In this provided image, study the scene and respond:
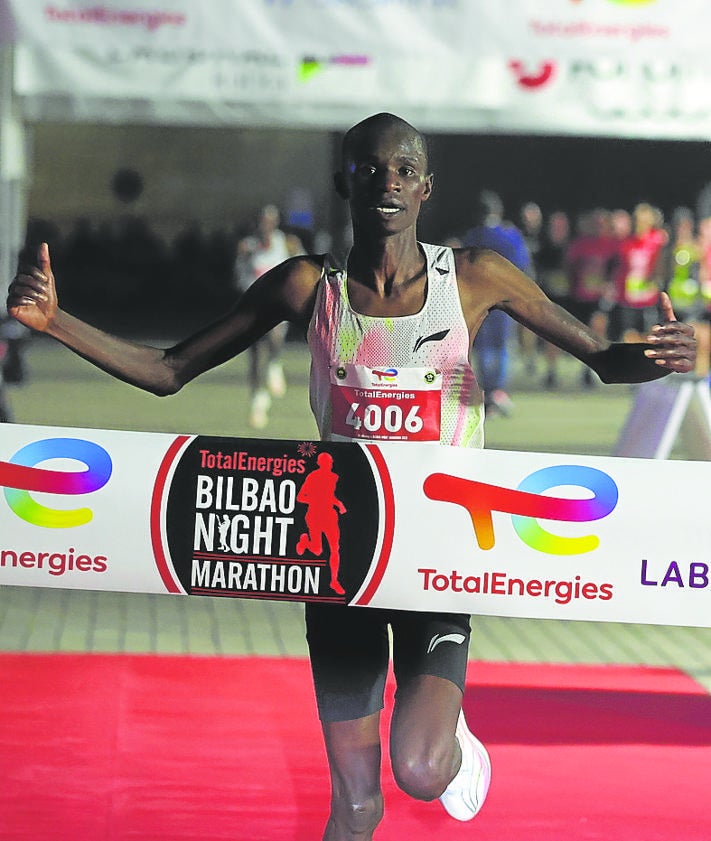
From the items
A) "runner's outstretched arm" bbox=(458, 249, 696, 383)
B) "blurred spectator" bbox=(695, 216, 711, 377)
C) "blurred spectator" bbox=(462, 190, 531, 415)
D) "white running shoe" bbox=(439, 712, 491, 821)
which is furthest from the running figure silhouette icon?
"blurred spectator" bbox=(695, 216, 711, 377)

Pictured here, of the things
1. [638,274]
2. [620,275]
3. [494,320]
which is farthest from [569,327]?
[620,275]

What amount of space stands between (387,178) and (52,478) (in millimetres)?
1080

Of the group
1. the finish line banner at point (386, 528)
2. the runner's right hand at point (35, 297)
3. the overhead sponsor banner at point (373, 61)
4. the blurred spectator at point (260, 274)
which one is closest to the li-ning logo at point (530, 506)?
the finish line banner at point (386, 528)

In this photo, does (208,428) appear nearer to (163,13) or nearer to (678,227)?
(678,227)

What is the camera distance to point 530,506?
3.86m

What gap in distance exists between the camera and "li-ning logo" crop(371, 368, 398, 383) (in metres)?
3.79

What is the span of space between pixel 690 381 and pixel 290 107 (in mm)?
3367

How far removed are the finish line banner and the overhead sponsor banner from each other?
4.06m

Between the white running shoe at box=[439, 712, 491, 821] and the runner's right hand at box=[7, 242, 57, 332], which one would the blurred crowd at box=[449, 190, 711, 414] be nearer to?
the white running shoe at box=[439, 712, 491, 821]

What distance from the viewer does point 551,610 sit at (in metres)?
3.86

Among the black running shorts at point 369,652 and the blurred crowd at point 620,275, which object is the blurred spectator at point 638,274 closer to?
the blurred crowd at point 620,275

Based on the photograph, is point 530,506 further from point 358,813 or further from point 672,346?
point 358,813

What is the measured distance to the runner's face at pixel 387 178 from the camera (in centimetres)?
375

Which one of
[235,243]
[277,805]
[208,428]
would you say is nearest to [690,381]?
[277,805]
